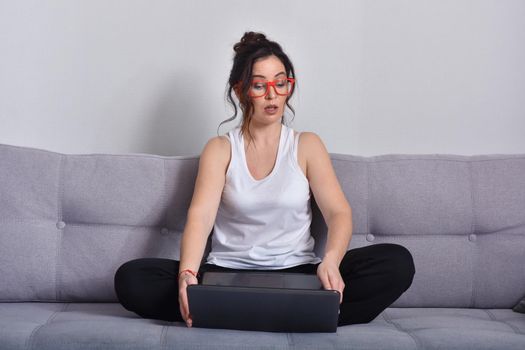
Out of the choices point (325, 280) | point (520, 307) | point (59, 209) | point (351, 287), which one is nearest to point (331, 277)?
point (325, 280)

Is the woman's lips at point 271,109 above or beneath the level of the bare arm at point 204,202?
above

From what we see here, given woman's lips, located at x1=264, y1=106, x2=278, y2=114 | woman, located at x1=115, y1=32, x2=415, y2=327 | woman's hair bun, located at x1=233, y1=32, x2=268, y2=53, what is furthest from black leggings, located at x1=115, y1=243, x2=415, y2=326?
woman's hair bun, located at x1=233, y1=32, x2=268, y2=53

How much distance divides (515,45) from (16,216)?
190cm

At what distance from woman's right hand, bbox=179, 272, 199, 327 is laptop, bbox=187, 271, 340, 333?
0.03 metres

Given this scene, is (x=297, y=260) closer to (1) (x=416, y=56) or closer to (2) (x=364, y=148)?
Answer: (2) (x=364, y=148)

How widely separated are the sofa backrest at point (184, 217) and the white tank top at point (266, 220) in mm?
120

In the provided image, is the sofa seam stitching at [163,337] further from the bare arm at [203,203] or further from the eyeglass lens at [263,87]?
the eyeglass lens at [263,87]

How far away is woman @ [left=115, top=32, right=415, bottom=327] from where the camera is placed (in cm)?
180

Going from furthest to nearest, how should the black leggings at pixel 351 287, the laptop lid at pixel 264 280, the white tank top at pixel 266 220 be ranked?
the white tank top at pixel 266 220
the black leggings at pixel 351 287
the laptop lid at pixel 264 280

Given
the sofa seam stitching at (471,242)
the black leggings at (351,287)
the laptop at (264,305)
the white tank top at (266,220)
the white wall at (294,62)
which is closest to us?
the laptop at (264,305)

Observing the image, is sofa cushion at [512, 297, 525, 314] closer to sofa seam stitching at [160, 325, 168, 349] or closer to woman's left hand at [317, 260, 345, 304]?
woman's left hand at [317, 260, 345, 304]

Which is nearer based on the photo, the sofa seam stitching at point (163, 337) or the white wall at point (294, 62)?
the sofa seam stitching at point (163, 337)

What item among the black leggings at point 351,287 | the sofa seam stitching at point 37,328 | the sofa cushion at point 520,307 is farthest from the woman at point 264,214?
the sofa cushion at point 520,307

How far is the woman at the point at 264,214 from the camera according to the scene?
1805 mm
